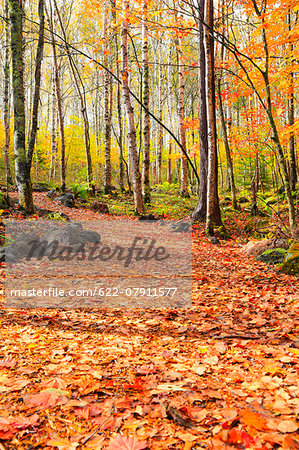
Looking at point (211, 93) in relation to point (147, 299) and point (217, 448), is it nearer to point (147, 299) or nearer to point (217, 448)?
point (147, 299)

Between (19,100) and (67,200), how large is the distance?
424 cm

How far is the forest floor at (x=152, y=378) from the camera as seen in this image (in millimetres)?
1173

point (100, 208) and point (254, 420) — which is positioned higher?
point (100, 208)

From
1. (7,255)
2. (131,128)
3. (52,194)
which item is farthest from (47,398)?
(52,194)

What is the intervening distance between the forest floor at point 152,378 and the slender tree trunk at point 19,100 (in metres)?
4.84

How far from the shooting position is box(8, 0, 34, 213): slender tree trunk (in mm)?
6465

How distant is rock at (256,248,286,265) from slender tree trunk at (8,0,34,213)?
5.38 metres

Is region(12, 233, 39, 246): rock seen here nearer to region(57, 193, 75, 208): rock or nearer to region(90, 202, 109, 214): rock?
region(90, 202, 109, 214): rock

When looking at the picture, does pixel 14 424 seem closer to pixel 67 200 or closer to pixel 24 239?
pixel 24 239

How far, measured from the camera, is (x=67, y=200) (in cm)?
1048

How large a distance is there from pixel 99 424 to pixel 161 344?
1.03m

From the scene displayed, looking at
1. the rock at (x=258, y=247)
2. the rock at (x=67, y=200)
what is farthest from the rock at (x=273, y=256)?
the rock at (x=67, y=200)

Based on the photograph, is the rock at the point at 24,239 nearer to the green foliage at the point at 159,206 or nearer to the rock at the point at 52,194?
the green foliage at the point at 159,206

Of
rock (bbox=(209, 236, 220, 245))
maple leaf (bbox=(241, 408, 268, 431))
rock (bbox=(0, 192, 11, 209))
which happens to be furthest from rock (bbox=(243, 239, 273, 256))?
rock (bbox=(0, 192, 11, 209))
